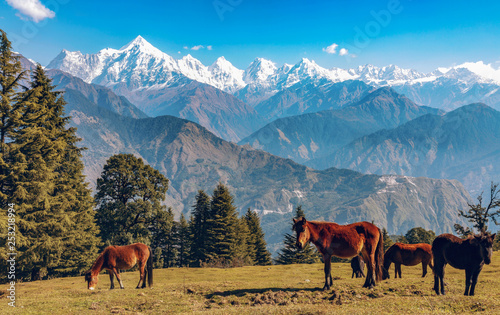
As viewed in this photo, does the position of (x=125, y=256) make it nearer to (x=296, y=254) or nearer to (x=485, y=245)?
(x=485, y=245)

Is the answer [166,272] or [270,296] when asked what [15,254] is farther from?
[270,296]

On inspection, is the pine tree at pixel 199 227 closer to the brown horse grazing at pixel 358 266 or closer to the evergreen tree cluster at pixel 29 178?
the evergreen tree cluster at pixel 29 178

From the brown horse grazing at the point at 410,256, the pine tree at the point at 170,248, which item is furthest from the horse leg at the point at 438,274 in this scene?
the pine tree at the point at 170,248

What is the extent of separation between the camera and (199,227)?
70500mm

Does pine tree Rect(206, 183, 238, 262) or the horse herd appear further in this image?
pine tree Rect(206, 183, 238, 262)

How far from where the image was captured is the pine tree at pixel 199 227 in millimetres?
66750

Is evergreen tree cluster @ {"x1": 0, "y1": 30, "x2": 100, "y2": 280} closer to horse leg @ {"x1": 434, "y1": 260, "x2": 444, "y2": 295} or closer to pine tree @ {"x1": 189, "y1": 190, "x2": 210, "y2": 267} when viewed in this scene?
pine tree @ {"x1": 189, "y1": 190, "x2": 210, "y2": 267}

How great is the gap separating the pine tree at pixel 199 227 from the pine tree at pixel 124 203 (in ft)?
33.3

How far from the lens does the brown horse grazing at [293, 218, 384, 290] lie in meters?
19.0

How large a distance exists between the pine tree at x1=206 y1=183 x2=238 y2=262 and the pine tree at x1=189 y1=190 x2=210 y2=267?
2.16m

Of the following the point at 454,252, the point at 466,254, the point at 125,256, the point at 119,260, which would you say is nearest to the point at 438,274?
the point at 454,252

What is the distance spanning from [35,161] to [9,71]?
9826mm

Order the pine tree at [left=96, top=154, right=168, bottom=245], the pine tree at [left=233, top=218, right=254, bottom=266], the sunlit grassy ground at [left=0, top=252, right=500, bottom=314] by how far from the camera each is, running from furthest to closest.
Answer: the pine tree at [left=233, top=218, right=254, bottom=266], the pine tree at [left=96, top=154, right=168, bottom=245], the sunlit grassy ground at [left=0, top=252, right=500, bottom=314]

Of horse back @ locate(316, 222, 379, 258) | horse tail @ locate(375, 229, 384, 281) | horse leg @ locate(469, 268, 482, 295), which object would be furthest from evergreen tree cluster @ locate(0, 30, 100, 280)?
horse leg @ locate(469, 268, 482, 295)
